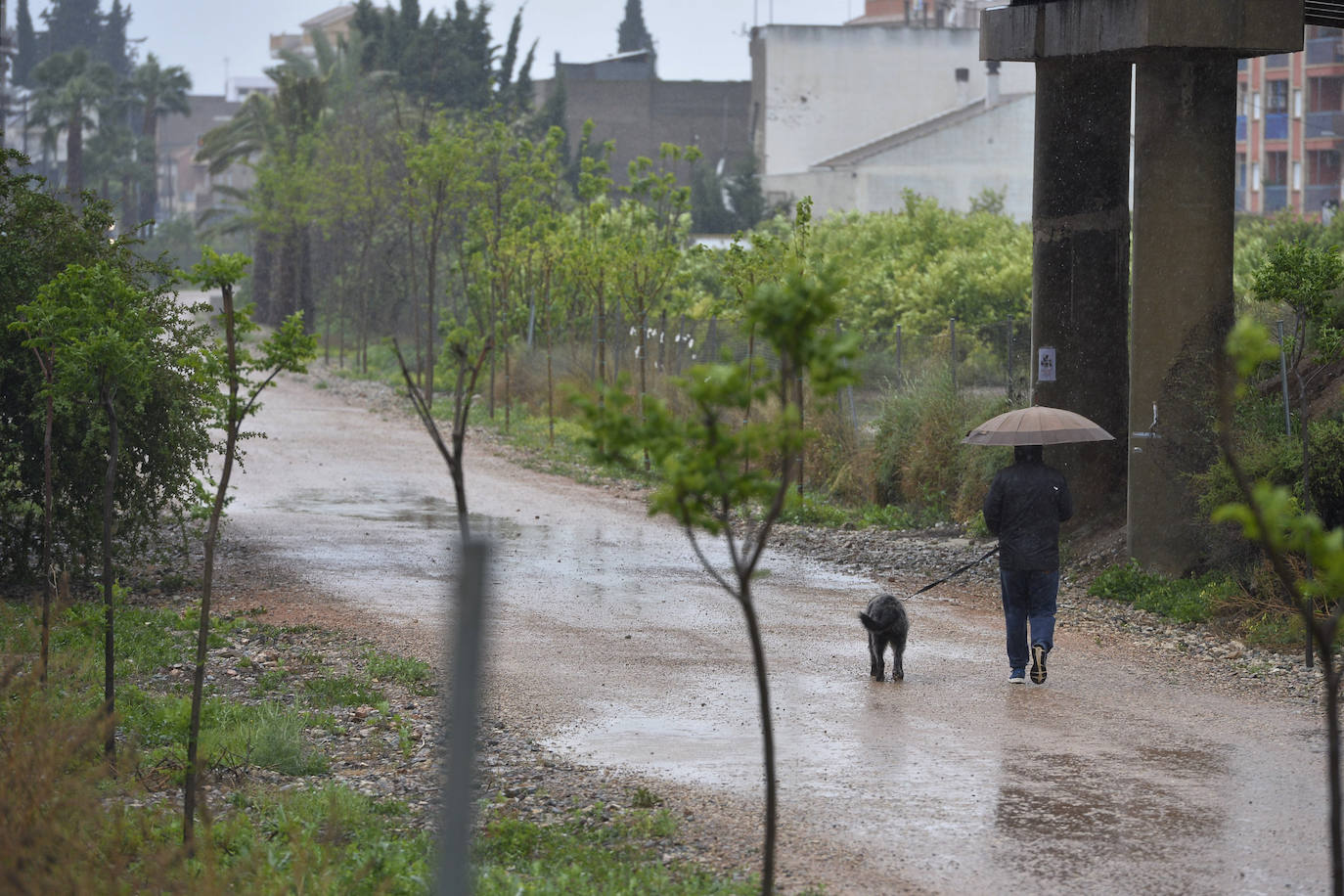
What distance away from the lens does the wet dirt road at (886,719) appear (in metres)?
6.76

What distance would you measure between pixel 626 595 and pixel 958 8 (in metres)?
67.8

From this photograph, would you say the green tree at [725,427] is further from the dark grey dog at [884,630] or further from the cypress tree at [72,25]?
the cypress tree at [72,25]

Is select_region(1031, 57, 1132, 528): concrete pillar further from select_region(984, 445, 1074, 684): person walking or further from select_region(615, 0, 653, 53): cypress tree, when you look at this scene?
select_region(615, 0, 653, 53): cypress tree

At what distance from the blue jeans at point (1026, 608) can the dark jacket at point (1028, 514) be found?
0.08 m

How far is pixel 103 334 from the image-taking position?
8.02 meters

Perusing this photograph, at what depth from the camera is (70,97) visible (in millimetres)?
78438

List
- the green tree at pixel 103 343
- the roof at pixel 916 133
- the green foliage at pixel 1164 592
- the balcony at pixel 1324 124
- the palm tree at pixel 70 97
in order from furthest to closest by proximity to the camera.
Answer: the palm tree at pixel 70 97 → the balcony at pixel 1324 124 → the roof at pixel 916 133 → the green foliage at pixel 1164 592 → the green tree at pixel 103 343

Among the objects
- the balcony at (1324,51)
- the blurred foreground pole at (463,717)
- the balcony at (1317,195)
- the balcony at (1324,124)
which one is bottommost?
the blurred foreground pole at (463,717)

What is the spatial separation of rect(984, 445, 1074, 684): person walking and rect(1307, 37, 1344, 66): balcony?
52005 millimetres

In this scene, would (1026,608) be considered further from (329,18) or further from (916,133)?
(329,18)

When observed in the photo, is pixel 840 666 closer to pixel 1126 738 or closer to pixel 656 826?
pixel 1126 738

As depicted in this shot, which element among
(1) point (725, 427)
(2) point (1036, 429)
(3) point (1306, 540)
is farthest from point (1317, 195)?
(3) point (1306, 540)

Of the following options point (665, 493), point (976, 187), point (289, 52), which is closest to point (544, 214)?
point (665, 493)

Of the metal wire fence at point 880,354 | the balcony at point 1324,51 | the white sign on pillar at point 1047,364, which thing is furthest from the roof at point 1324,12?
the balcony at point 1324,51
